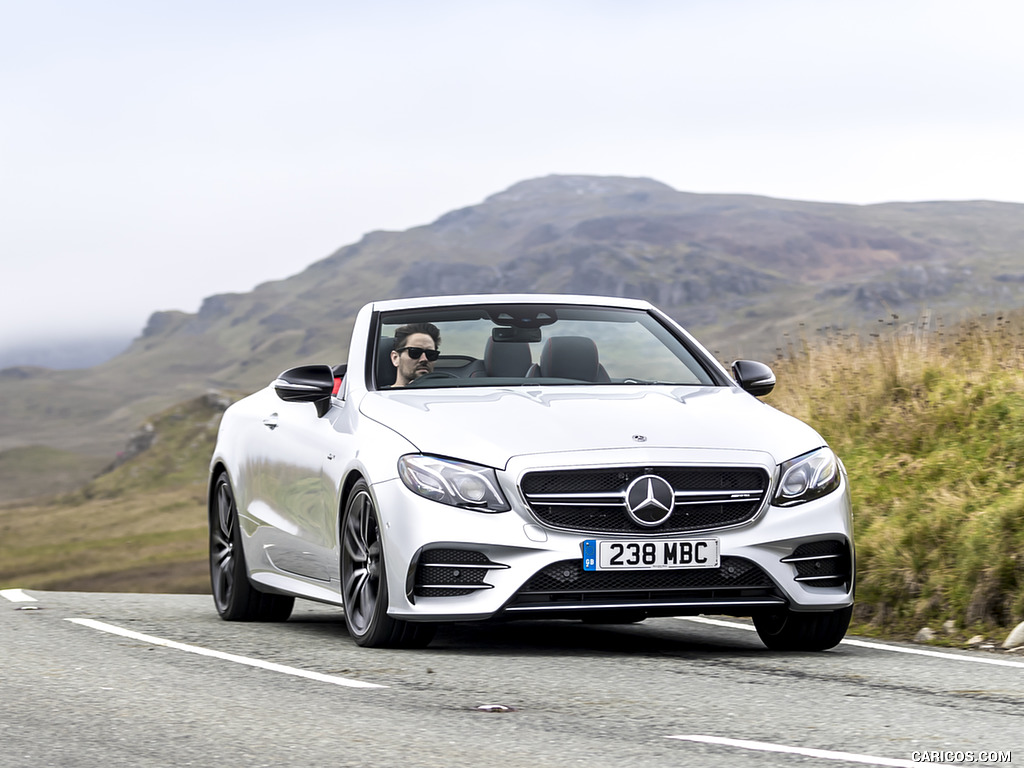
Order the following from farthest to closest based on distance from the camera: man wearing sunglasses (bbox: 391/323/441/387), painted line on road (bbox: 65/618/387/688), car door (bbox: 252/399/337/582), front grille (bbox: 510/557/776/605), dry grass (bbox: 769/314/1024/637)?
1. dry grass (bbox: 769/314/1024/637)
2. man wearing sunglasses (bbox: 391/323/441/387)
3. car door (bbox: 252/399/337/582)
4. front grille (bbox: 510/557/776/605)
5. painted line on road (bbox: 65/618/387/688)

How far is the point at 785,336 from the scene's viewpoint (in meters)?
15.7

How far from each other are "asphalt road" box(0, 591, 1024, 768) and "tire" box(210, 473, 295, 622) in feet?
2.85

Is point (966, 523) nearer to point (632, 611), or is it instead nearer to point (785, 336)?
point (632, 611)

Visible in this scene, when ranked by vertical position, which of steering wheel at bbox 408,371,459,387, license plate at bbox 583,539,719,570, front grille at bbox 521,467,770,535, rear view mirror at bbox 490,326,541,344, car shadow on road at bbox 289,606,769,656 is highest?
rear view mirror at bbox 490,326,541,344

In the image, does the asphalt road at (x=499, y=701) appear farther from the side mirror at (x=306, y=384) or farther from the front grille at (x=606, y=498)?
the side mirror at (x=306, y=384)

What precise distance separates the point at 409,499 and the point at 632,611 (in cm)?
104

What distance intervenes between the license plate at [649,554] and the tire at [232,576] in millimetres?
3205

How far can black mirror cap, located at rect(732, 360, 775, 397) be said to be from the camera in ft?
26.0

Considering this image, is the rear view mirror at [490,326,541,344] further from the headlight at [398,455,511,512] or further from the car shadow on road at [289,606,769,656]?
the headlight at [398,455,511,512]

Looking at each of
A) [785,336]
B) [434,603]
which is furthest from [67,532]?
[434,603]

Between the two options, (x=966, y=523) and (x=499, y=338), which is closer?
(x=499, y=338)

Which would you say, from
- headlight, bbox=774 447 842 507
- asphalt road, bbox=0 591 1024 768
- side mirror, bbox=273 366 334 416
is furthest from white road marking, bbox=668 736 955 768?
side mirror, bbox=273 366 334 416

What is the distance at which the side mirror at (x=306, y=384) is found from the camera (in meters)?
7.81

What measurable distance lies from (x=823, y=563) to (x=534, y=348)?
6.57ft
